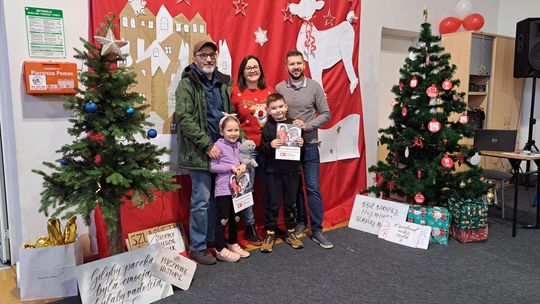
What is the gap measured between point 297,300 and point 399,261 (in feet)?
3.14

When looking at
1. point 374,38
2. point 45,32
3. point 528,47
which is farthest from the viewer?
point 528,47

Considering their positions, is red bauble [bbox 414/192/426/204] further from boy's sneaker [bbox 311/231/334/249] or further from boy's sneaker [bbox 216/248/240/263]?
boy's sneaker [bbox 216/248/240/263]

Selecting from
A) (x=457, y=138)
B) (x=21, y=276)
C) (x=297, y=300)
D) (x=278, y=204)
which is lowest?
(x=297, y=300)

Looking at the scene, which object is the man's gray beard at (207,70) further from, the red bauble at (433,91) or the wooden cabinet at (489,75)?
the wooden cabinet at (489,75)

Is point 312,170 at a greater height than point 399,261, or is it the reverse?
point 312,170

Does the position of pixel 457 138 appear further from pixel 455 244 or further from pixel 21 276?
pixel 21 276

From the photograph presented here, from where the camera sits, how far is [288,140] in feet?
9.61

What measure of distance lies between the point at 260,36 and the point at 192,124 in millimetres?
1109

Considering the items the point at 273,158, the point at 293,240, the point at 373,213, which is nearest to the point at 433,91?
the point at 373,213

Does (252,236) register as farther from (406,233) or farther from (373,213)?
(406,233)

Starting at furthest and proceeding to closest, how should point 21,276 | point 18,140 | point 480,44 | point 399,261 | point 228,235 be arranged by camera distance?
1. point 480,44
2. point 228,235
3. point 399,261
4. point 18,140
5. point 21,276

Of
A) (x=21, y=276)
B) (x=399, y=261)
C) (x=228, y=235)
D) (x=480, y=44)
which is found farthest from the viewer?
(x=480, y=44)

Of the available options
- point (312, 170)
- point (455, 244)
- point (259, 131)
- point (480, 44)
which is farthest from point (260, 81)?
point (480, 44)

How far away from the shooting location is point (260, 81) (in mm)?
3027
